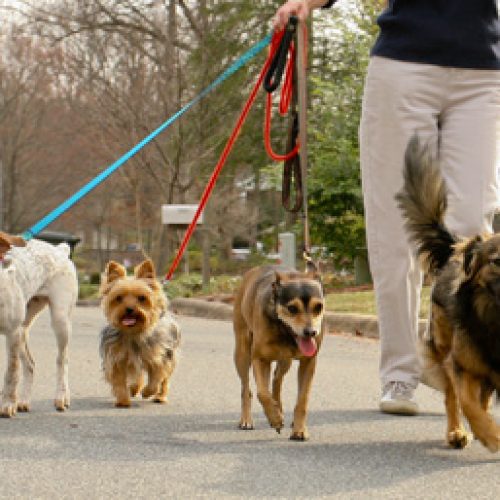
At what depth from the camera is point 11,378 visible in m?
6.20

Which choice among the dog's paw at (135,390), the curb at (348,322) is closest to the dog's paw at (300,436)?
the dog's paw at (135,390)

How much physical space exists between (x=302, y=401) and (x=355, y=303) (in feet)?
29.9

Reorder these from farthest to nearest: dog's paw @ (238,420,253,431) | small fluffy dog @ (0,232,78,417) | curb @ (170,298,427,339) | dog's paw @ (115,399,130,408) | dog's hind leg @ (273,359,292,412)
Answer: curb @ (170,298,427,339) → dog's paw @ (115,399,130,408) → dog's hind leg @ (273,359,292,412) → small fluffy dog @ (0,232,78,417) → dog's paw @ (238,420,253,431)

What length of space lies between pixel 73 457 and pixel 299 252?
2243cm

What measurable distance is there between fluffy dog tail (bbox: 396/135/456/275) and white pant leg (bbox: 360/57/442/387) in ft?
2.84

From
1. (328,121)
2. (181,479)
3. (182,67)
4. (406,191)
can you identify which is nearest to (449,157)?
(406,191)

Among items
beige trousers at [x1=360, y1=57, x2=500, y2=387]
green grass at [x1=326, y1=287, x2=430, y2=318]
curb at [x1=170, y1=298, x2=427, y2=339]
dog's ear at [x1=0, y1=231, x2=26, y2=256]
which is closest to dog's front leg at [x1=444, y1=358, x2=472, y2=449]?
beige trousers at [x1=360, y1=57, x2=500, y2=387]

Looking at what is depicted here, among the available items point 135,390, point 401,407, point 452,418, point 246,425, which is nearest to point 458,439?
point 452,418

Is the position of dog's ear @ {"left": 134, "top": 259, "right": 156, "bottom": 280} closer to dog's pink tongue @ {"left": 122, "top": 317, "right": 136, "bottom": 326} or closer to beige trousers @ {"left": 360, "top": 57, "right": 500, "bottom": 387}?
dog's pink tongue @ {"left": 122, "top": 317, "right": 136, "bottom": 326}

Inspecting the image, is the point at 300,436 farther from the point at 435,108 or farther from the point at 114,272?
the point at 114,272

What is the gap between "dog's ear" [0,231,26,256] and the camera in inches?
227

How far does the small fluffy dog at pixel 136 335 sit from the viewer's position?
7152 millimetres

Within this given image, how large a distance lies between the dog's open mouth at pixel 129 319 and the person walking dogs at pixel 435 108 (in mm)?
1795

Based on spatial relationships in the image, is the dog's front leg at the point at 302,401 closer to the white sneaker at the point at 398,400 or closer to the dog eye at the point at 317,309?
the dog eye at the point at 317,309
